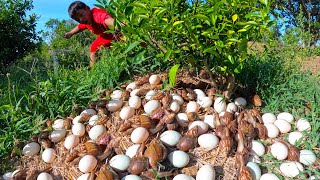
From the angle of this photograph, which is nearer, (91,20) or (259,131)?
(259,131)

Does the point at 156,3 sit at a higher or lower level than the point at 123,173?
higher

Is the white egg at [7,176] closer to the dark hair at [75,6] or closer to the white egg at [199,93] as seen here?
the white egg at [199,93]

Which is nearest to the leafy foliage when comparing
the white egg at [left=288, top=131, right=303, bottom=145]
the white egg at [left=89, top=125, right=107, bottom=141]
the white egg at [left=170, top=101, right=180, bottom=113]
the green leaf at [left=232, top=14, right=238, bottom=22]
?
the green leaf at [left=232, top=14, right=238, bottom=22]

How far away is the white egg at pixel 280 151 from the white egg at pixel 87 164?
47.3 inches

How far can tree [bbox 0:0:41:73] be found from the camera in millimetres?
5863

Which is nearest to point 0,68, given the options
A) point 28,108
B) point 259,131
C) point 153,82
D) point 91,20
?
point 91,20

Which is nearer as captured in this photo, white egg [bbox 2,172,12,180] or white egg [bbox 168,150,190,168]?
white egg [bbox 168,150,190,168]

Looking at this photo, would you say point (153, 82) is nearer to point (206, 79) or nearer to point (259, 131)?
point (206, 79)

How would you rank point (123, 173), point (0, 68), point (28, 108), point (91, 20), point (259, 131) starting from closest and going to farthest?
1. point (123, 173)
2. point (259, 131)
3. point (28, 108)
4. point (91, 20)
5. point (0, 68)

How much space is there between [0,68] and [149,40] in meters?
4.42

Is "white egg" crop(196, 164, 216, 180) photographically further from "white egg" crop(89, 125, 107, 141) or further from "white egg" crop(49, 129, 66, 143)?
"white egg" crop(49, 129, 66, 143)

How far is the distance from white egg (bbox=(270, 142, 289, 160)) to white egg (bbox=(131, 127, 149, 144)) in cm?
87

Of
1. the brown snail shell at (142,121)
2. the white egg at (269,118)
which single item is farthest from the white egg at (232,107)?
the brown snail shell at (142,121)

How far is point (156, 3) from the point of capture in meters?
2.21
